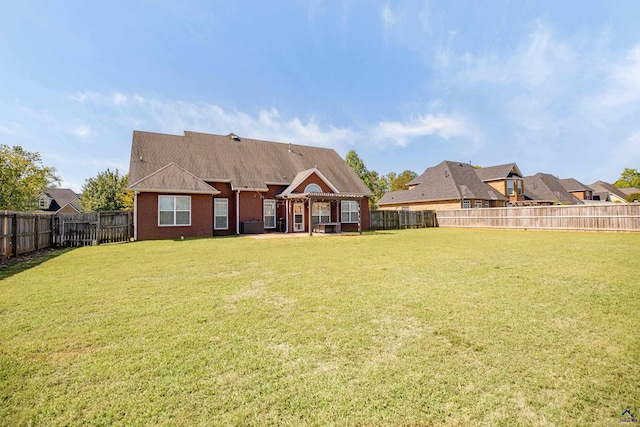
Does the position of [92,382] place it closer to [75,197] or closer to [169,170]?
[169,170]

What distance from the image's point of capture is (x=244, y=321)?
12.7 ft

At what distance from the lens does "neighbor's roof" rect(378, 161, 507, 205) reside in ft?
105

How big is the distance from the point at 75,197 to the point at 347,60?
56680 millimetres

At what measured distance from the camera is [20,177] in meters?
32.4

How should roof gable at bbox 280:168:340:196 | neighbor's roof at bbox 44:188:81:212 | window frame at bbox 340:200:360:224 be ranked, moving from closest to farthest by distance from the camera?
roof gable at bbox 280:168:340:196, window frame at bbox 340:200:360:224, neighbor's roof at bbox 44:188:81:212

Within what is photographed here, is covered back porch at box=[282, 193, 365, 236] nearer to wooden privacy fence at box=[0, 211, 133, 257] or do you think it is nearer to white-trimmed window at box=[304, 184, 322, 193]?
white-trimmed window at box=[304, 184, 322, 193]

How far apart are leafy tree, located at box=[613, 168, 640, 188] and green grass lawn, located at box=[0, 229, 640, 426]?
86.5 meters

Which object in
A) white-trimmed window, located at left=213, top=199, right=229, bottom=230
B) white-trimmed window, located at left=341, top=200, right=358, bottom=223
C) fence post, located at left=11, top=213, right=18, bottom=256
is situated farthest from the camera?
white-trimmed window, located at left=341, top=200, right=358, bottom=223

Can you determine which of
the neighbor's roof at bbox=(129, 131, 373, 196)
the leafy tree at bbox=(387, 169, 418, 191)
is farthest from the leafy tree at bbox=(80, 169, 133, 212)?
the leafy tree at bbox=(387, 169, 418, 191)

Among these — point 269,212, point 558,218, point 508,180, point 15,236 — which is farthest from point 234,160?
point 508,180

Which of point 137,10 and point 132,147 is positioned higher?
point 137,10

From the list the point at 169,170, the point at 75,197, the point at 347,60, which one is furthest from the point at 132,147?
the point at 75,197

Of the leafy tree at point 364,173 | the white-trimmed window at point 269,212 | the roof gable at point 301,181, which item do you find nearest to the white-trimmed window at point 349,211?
the roof gable at point 301,181

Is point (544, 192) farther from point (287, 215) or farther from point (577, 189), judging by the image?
point (287, 215)
